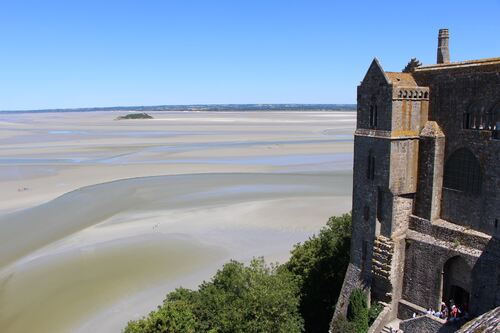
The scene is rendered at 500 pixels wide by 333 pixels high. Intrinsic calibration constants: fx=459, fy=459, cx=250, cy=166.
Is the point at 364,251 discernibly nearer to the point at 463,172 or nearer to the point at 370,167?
the point at 370,167

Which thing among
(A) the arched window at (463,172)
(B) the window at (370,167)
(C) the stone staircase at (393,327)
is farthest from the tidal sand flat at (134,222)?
(A) the arched window at (463,172)

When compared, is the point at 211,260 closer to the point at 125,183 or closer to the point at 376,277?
the point at 376,277

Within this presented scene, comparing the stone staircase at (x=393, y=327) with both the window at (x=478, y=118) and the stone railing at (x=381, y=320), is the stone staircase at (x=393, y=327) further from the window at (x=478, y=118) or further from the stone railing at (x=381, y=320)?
the window at (x=478, y=118)

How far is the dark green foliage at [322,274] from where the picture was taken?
24.8 meters

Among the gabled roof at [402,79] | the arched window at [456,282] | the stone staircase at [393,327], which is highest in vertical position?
the gabled roof at [402,79]

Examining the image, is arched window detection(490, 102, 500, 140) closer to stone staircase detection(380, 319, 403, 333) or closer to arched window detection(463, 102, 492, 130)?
arched window detection(463, 102, 492, 130)

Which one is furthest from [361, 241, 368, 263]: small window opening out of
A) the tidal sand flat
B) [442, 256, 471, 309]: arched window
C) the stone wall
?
the tidal sand flat

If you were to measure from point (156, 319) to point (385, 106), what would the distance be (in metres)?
13.6

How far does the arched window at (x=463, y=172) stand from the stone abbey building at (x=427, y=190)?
0.04 meters

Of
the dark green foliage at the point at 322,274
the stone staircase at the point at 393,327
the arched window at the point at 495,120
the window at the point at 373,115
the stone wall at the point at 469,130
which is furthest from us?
the dark green foliage at the point at 322,274

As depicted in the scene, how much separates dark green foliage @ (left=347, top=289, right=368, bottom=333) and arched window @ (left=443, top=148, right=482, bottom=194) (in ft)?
21.0

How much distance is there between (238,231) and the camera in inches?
1656

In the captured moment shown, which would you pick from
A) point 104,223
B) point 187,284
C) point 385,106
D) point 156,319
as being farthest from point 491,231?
point 104,223

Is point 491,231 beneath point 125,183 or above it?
above
